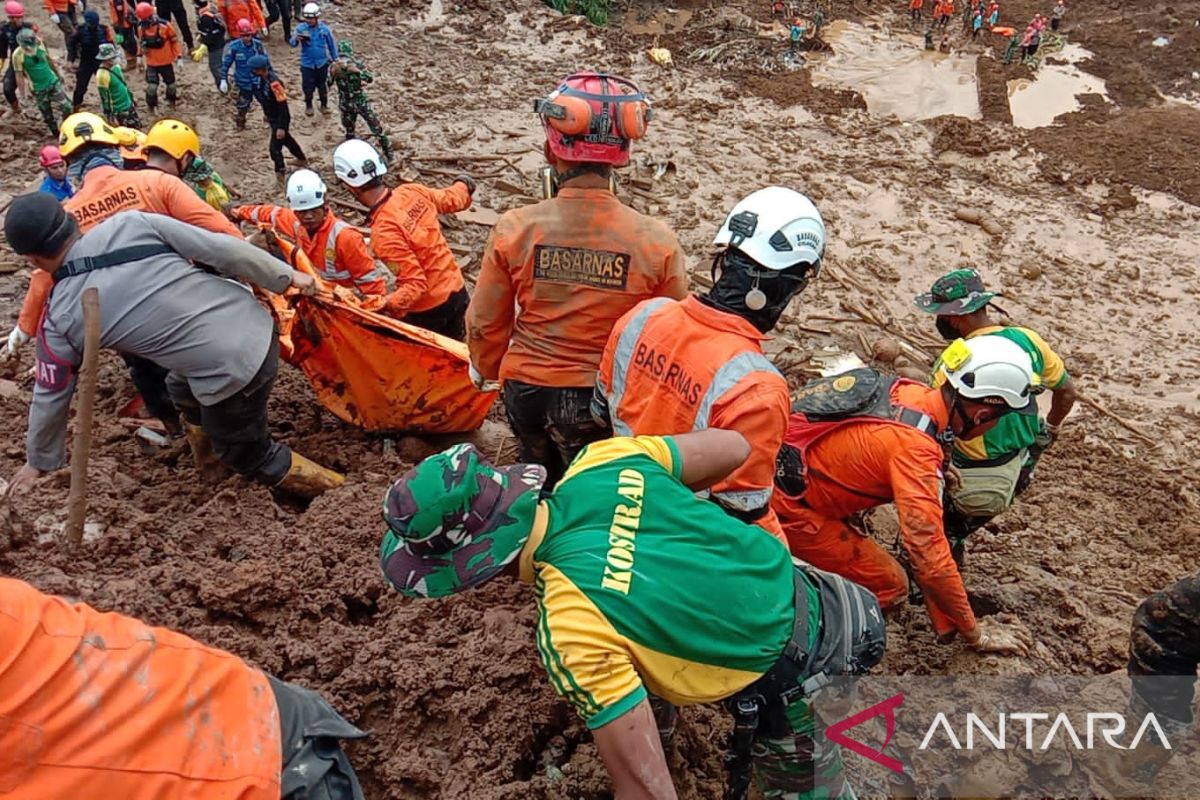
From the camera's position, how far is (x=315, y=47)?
9.59 m

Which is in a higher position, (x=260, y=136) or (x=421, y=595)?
(x=421, y=595)

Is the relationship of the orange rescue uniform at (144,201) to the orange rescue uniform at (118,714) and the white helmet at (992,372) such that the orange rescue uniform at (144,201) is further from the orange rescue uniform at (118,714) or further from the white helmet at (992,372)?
the white helmet at (992,372)

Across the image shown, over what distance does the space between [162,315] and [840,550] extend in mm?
3095

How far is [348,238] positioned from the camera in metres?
4.94

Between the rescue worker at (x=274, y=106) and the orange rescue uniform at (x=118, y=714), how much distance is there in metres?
7.79

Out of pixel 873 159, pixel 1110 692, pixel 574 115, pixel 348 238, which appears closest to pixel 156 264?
pixel 348 238

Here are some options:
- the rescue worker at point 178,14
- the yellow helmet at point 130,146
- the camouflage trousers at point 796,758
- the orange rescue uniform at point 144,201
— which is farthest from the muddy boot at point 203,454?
the rescue worker at point 178,14

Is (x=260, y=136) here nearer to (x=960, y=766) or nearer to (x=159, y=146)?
(x=159, y=146)

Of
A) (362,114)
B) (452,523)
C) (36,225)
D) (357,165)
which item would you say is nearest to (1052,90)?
(362,114)

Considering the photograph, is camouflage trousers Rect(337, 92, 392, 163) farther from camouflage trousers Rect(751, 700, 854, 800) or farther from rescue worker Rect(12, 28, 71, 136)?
camouflage trousers Rect(751, 700, 854, 800)

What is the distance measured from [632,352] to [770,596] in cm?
102

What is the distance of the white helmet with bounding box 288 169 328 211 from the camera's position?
4.70 m

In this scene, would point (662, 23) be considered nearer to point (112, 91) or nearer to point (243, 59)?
point (243, 59)

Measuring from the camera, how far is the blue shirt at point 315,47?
9.59 meters
